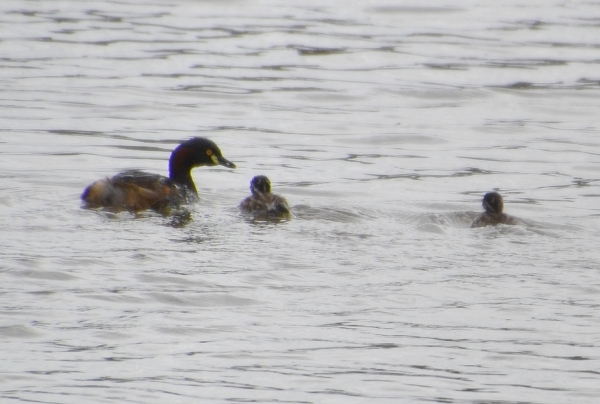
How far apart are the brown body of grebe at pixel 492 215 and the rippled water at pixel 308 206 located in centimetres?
12

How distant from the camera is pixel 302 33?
21.0m

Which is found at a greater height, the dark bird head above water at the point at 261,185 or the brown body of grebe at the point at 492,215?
the dark bird head above water at the point at 261,185

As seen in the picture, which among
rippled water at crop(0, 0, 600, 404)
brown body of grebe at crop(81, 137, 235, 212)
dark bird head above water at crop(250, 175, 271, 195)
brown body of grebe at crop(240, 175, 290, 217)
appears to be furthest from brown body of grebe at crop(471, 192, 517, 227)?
brown body of grebe at crop(81, 137, 235, 212)

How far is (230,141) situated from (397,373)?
8319 millimetres

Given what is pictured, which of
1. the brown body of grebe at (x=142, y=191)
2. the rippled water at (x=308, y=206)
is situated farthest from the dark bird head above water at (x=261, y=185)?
the brown body of grebe at (x=142, y=191)

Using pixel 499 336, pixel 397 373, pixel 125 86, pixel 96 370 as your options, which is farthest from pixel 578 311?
pixel 125 86

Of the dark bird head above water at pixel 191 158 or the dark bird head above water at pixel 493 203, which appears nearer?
the dark bird head above water at pixel 493 203

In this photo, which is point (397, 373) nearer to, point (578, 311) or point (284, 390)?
point (284, 390)

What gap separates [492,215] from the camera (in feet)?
34.8

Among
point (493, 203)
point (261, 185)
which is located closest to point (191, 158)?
point (261, 185)

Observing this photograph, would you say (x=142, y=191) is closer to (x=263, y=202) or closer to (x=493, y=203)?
(x=263, y=202)

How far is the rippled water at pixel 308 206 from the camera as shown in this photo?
7.06 metres

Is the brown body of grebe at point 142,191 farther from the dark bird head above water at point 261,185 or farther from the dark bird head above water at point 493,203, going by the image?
the dark bird head above water at point 493,203

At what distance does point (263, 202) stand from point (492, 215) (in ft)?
5.99
